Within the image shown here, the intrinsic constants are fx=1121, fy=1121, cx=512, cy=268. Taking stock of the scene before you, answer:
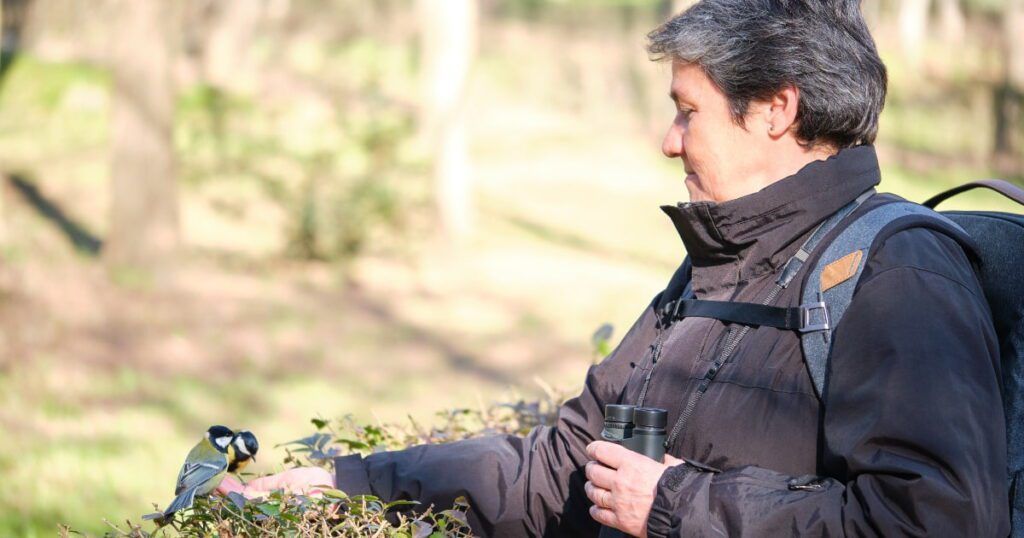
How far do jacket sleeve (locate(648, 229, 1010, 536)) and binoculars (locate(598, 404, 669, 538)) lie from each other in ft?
0.29

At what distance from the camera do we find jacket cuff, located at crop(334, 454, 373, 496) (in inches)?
103

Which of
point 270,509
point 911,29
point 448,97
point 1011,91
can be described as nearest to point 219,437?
point 270,509

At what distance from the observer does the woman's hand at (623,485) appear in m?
2.06

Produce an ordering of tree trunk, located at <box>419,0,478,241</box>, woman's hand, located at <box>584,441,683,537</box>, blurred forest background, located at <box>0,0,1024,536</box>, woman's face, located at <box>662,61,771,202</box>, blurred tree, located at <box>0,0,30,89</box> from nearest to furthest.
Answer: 1. woman's hand, located at <box>584,441,683,537</box>
2. woman's face, located at <box>662,61,771,202</box>
3. blurred forest background, located at <box>0,0,1024,536</box>
4. tree trunk, located at <box>419,0,478,241</box>
5. blurred tree, located at <box>0,0,30,89</box>

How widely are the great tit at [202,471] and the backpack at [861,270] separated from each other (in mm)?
945

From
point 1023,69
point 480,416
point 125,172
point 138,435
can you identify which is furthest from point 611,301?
point 1023,69

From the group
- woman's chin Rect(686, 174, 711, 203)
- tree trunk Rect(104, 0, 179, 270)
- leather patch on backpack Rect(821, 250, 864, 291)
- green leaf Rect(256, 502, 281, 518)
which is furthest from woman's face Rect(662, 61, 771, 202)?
tree trunk Rect(104, 0, 179, 270)

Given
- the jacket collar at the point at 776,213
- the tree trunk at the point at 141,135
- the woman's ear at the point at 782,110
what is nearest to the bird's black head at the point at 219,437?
the jacket collar at the point at 776,213

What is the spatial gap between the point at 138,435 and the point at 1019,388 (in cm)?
704

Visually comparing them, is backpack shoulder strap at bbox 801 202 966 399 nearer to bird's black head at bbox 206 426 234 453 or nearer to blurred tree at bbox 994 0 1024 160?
bird's black head at bbox 206 426 234 453

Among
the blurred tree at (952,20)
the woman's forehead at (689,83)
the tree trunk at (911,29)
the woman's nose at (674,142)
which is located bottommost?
the woman's nose at (674,142)

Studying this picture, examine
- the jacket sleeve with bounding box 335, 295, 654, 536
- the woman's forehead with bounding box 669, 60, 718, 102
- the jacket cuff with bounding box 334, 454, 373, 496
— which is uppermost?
the woman's forehead with bounding box 669, 60, 718, 102

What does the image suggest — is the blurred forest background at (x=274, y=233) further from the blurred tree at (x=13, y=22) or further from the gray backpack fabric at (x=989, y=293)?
the gray backpack fabric at (x=989, y=293)

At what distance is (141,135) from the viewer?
43.0ft
